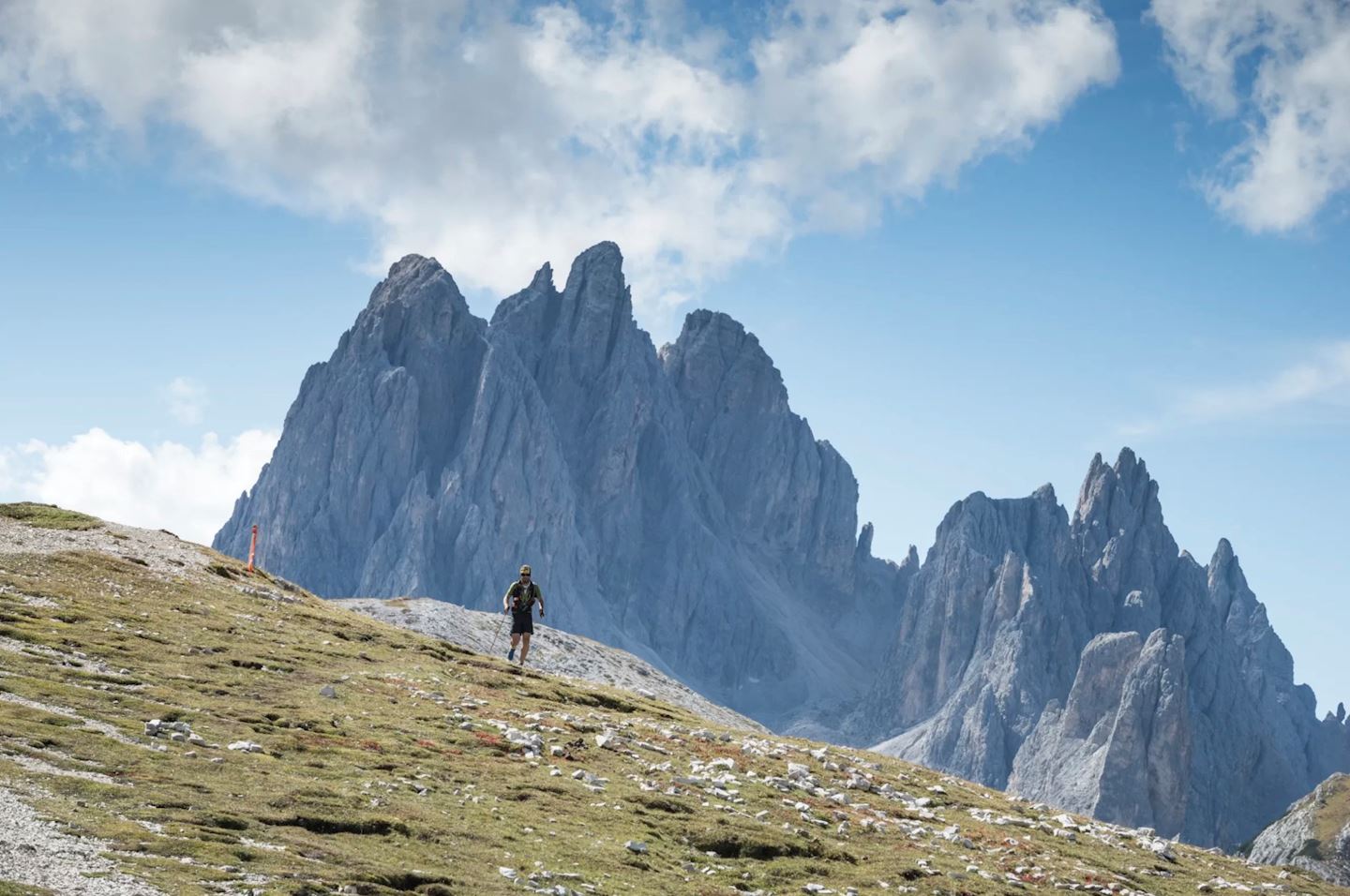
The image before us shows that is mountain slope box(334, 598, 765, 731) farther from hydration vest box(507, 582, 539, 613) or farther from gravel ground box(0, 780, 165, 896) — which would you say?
gravel ground box(0, 780, 165, 896)

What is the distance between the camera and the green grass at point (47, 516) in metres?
61.9

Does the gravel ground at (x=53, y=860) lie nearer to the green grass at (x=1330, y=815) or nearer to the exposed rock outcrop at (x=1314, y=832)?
the exposed rock outcrop at (x=1314, y=832)

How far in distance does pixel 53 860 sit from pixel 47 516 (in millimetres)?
46903

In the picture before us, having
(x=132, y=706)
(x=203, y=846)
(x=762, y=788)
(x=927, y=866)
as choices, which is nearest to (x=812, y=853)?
(x=927, y=866)

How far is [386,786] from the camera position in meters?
29.6

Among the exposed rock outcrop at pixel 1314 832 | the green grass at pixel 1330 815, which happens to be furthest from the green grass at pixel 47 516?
the green grass at pixel 1330 815

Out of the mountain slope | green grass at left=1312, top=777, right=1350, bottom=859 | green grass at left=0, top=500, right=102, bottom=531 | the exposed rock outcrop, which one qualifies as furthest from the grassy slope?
green grass at left=1312, top=777, right=1350, bottom=859

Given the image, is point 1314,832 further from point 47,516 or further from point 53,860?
point 53,860

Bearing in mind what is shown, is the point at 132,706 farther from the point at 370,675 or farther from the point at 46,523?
the point at 46,523

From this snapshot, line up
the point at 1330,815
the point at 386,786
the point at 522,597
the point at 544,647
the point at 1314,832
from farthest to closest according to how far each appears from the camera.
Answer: the point at 1330,815
the point at 1314,832
the point at 544,647
the point at 522,597
the point at 386,786

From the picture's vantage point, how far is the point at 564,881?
2492cm

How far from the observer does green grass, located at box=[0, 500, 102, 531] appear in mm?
61906

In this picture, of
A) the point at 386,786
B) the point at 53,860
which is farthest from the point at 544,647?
the point at 53,860

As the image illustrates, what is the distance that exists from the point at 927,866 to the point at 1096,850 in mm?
10422
